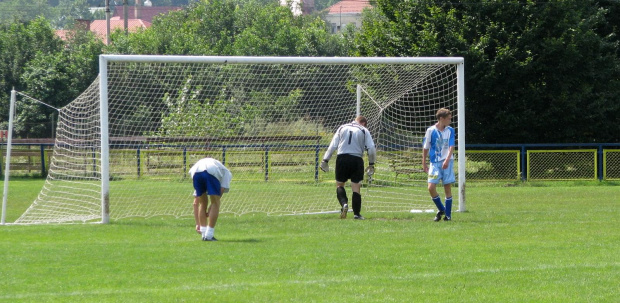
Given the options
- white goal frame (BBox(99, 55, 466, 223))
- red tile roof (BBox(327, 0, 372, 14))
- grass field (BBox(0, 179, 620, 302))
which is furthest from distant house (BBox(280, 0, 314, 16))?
grass field (BBox(0, 179, 620, 302))

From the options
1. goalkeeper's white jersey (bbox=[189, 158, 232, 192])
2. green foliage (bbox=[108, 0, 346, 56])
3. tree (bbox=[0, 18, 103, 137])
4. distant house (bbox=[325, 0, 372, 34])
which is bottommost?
goalkeeper's white jersey (bbox=[189, 158, 232, 192])

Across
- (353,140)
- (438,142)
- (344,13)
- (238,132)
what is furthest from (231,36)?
(344,13)

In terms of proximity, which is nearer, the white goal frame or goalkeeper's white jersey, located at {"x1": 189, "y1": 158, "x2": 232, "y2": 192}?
goalkeeper's white jersey, located at {"x1": 189, "y1": 158, "x2": 232, "y2": 192}

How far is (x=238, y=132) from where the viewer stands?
65.6 ft

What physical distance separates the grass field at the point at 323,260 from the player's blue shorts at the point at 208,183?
69 cm

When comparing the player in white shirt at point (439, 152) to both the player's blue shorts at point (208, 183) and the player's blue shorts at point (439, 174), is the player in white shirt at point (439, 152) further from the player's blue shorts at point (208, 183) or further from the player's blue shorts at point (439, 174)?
the player's blue shorts at point (208, 183)

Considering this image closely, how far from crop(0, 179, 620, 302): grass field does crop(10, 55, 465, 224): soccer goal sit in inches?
96.6

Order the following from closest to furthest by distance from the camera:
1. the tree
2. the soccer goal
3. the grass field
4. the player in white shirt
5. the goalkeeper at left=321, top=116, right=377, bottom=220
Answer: the grass field
the player in white shirt
the goalkeeper at left=321, top=116, right=377, bottom=220
the soccer goal
the tree

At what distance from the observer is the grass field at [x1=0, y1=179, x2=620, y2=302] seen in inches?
317

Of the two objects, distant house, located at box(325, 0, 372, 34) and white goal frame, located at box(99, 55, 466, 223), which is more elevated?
distant house, located at box(325, 0, 372, 34)

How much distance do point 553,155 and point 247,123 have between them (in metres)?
11.6

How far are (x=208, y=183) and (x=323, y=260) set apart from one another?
234cm

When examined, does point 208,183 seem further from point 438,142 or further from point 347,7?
point 347,7

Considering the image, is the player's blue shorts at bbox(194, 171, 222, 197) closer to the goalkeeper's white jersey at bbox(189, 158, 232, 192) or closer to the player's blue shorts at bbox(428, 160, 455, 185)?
the goalkeeper's white jersey at bbox(189, 158, 232, 192)
